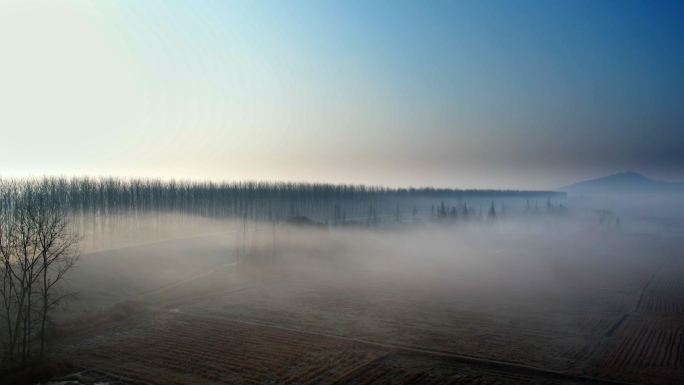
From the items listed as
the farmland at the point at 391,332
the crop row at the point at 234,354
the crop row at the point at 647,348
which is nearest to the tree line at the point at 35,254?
the farmland at the point at 391,332

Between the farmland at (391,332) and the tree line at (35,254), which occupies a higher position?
the tree line at (35,254)

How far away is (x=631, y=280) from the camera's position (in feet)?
172

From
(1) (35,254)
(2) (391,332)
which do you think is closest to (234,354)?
(2) (391,332)

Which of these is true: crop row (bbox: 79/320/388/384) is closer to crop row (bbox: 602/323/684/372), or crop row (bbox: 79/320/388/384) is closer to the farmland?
the farmland

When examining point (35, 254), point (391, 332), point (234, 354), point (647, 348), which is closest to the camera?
point (234, 354)

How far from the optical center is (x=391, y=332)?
29156 millimetres

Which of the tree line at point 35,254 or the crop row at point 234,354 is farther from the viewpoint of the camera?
the tree line at point 35,254

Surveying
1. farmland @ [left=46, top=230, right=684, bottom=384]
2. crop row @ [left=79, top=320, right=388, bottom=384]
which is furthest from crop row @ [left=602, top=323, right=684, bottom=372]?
crop row @ [left=79, top=320, right=388, bottom=384]

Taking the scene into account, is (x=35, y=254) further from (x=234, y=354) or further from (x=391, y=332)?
(x=391, y=332)

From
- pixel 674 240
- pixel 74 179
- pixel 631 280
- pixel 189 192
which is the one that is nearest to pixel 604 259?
pixel 631 280

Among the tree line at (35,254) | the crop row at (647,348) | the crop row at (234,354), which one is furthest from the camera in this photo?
the tree line at (35,254)

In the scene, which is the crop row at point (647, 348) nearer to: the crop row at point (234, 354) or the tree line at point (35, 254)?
the crop row at point (234, 354)

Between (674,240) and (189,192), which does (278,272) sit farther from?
(674,240)

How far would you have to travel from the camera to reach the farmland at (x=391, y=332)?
22.3m
